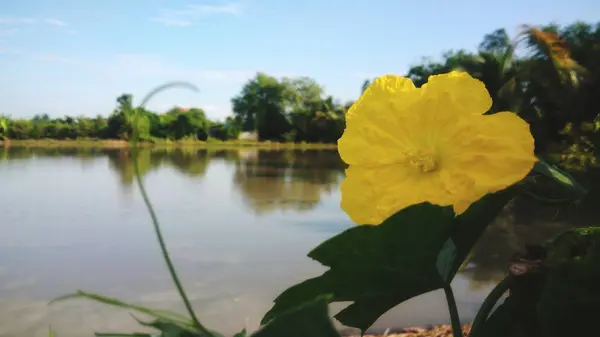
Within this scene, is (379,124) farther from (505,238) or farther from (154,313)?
(505,238)

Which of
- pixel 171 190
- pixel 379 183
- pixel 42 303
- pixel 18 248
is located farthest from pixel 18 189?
pixel 379 183

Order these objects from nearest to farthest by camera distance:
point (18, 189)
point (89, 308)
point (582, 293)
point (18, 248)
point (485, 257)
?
point (582, 293)
point (89, 308)
point (485, 257)
point (18, 248)
point (18, 189)

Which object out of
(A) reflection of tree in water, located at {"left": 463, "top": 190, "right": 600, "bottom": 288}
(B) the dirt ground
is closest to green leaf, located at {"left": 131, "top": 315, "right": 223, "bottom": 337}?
(A) reflection of tree in water, located at {"left": 463, "top": 190, "right": 600, "bottom": 288}

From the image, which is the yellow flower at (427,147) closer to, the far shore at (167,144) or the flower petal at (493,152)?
the flower petal at (493,152)

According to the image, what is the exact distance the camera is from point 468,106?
0.69ft

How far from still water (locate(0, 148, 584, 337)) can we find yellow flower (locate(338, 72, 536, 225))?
541mm

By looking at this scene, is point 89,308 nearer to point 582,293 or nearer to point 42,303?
point 42,303

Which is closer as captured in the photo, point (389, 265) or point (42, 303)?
point (389, 265)

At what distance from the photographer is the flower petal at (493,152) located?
19cm

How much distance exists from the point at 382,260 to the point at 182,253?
18.9 feet

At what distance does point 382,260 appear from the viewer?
18cm

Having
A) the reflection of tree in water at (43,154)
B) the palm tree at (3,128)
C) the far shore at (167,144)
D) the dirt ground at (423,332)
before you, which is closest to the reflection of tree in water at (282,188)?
the dirt ground at (423,332)

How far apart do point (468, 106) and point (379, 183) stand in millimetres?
41

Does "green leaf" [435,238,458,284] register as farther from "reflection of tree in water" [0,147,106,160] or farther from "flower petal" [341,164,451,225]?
"reflection of tree in water" [0,147,106,160]
